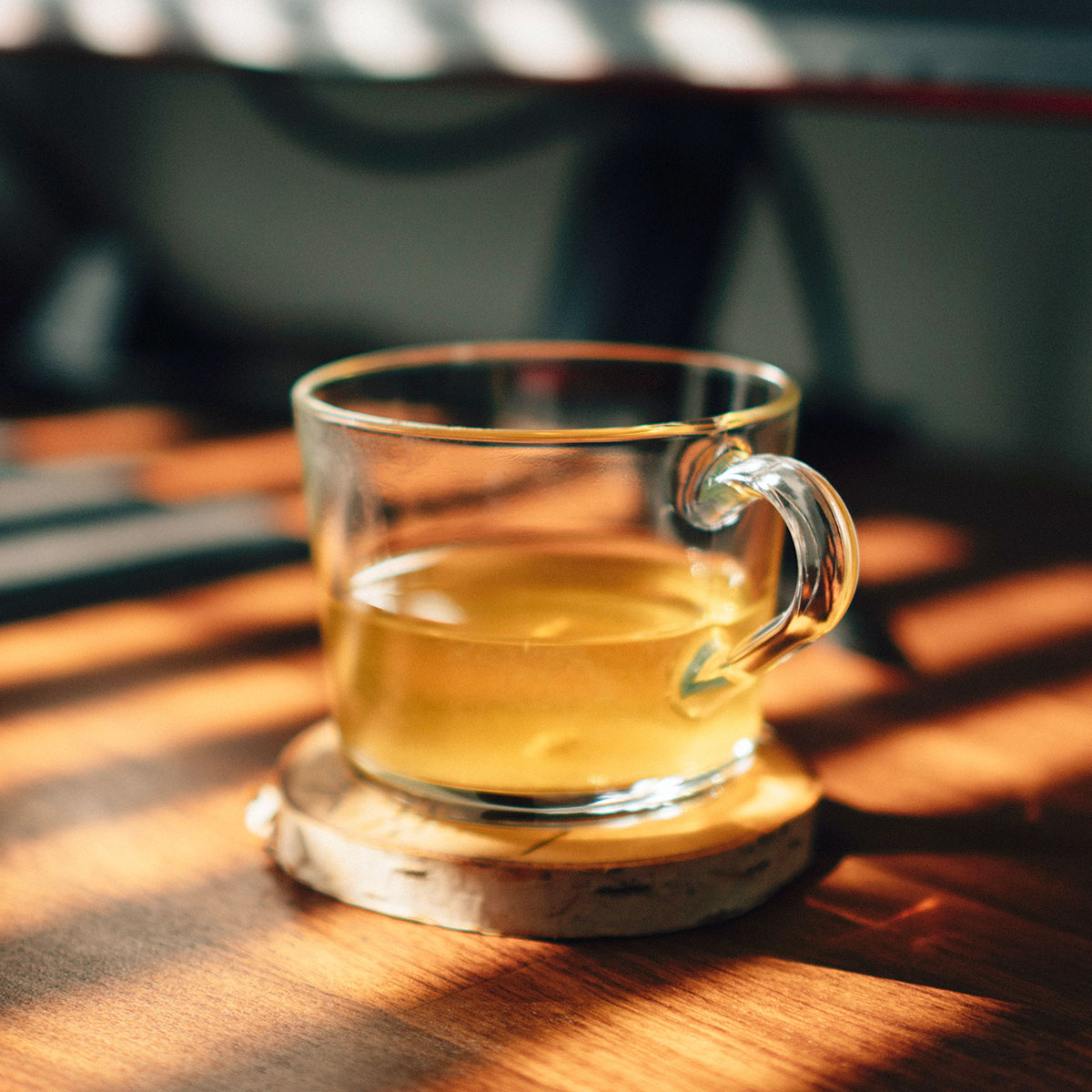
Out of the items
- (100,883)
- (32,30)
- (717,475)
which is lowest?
(100,883)

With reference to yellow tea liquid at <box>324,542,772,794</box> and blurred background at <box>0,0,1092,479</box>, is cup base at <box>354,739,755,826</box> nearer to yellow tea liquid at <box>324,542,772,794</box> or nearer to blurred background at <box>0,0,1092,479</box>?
yellow tea liquid at <box>324,542,772,794</box>

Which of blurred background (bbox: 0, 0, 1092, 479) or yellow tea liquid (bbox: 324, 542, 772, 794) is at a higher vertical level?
blurred background (bbox: 0, 0, 1092, 479)

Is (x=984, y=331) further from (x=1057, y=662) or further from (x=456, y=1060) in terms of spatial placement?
(x=456, y=1060)

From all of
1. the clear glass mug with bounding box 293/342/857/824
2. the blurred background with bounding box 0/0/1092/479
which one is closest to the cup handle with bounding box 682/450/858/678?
the clear glass mug with bounding box 293/342/857/824

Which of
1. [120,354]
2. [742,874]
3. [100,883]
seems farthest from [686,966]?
[120,354]

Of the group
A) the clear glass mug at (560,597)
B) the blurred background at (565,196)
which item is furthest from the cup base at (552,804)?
the blurred background at (565,196)
